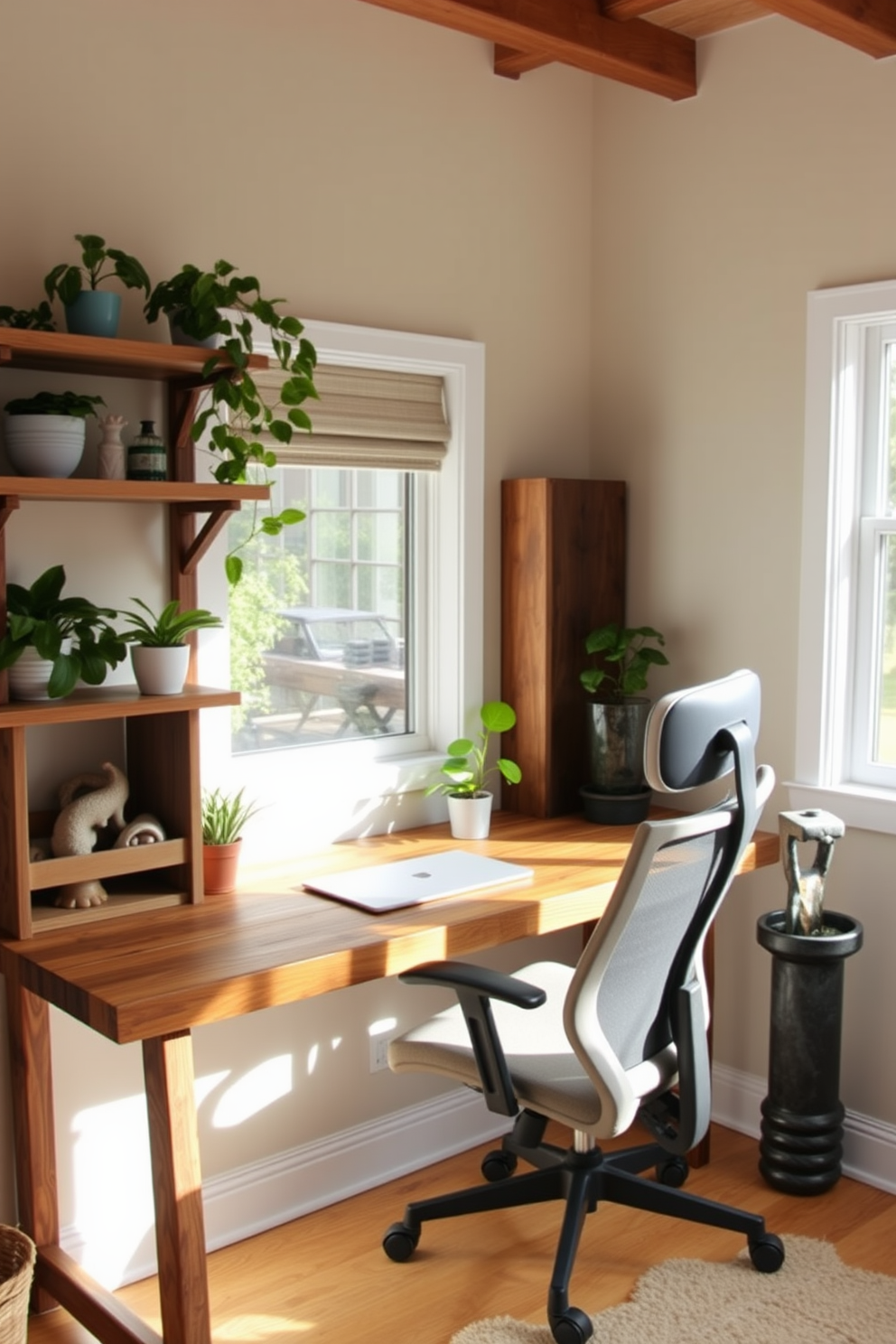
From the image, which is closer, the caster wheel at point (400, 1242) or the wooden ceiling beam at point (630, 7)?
the caster wheel at point (400, 1242)

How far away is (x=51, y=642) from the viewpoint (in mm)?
2340

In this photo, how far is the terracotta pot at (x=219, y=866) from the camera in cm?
271

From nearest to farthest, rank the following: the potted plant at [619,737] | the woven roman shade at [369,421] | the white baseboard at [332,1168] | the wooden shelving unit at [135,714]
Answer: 1. the wooden shelving unit at [135,714]
2. the white baseboard at [332,1168]
3. the woven roman shade at [369,421]
4. the potted plant at [619,737]

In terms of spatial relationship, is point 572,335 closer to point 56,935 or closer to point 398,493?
point 398,493

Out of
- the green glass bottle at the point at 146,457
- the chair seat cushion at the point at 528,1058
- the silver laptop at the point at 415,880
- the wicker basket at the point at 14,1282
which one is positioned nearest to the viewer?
the wicker basket at the point at 14,1282

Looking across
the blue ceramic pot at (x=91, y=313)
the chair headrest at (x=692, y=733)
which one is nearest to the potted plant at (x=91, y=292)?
the blue ceramic pot at (x=91, y=313)

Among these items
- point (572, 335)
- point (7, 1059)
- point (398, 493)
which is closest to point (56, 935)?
point (7, 1059)

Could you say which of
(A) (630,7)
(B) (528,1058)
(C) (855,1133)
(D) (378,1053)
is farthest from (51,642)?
(C) (855,1133)

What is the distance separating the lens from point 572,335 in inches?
143

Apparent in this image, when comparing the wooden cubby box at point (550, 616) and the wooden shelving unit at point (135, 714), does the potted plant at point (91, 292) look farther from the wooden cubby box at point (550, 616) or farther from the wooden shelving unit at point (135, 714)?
the wooden cubby box at point (550, 616)

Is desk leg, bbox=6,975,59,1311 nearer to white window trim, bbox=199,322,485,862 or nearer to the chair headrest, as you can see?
white window trim, bbox=199,322,485,862

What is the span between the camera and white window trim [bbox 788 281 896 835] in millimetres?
3127

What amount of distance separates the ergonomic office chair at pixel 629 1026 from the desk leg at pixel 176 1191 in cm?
47

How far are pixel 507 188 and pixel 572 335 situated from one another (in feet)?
1.40
